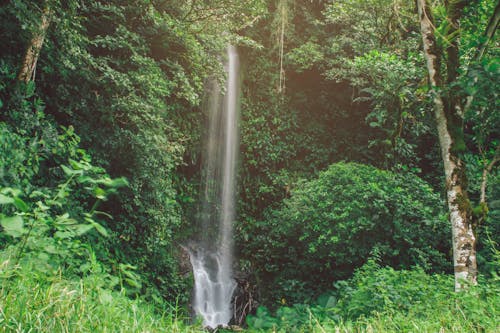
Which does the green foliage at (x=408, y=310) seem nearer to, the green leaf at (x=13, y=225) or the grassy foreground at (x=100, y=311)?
the grassy foreground at (x=100, y=311)

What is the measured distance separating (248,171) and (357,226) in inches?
199

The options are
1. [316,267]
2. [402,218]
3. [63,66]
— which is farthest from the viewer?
[316,267]

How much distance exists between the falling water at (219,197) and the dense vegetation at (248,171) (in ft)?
1.34

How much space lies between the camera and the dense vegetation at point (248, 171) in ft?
9.07

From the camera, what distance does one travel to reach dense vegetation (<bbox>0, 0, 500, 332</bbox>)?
276cm

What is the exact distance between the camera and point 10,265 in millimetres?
2287

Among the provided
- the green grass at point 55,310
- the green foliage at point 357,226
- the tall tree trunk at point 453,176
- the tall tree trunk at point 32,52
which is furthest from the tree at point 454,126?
the tall tree trunk at point 32,52

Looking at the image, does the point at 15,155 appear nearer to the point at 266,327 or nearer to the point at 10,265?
the point at 10,265

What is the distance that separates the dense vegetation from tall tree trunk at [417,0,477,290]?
4 cm

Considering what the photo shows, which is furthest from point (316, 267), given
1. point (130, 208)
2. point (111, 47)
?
point (111, 47)

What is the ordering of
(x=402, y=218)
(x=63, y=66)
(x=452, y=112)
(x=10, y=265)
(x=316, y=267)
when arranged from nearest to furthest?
(x=10, y=265) < (x=452, y=112) < (x=63, y=66) < (x=402, y=218) < (x=316, y=267)

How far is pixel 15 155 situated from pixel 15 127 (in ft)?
2.65

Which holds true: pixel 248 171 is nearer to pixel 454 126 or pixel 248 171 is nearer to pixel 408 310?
pixel 454 126

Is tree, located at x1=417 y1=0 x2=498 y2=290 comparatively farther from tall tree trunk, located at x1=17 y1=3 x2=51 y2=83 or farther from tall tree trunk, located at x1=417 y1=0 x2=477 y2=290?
tall tree trunk, located at x1=17 y1=3 x2=51 y2=83
